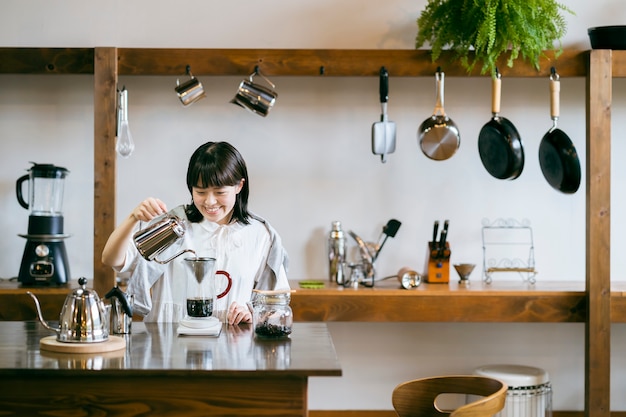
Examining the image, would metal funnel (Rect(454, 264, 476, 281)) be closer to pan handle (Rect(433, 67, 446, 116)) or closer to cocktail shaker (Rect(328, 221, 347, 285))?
cocktail shaker (Rect(328, 221, 347, 285))

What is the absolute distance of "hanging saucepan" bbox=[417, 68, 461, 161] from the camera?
13.1ft

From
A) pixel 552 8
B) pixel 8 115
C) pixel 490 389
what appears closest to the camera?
pixel 490 389

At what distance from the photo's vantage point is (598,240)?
387cm

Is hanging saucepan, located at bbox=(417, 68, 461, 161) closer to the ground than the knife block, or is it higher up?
higher up

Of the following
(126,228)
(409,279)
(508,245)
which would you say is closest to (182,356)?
(126,228)

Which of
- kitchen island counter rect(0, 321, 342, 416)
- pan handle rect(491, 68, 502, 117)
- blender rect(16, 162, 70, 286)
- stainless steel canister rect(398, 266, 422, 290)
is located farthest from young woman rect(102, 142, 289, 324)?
pan handle rect(491, 68, 502, 117)

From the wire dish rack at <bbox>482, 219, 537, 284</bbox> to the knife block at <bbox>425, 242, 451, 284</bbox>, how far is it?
0.96 feet

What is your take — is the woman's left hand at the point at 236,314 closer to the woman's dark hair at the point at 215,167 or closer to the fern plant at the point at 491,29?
the woman's dark hair at the point at 215,167

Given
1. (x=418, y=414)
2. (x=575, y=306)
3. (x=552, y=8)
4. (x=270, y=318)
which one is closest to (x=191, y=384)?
(x=270, y=318)

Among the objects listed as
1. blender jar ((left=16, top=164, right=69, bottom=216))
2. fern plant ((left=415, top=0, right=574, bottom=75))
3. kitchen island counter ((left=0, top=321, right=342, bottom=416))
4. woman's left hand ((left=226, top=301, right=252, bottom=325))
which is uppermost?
fern plant ((left=415, top=0, right=574, bottom=75))

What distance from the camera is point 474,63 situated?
384 cm

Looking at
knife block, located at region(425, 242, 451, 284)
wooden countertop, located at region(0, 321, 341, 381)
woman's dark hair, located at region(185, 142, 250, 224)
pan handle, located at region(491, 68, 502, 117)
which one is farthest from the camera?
knife block, located at region(425, 242, 451, 284)

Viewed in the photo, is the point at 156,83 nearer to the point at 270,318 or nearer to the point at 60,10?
the point at 60,10

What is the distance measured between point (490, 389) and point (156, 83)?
2644 millimetres
